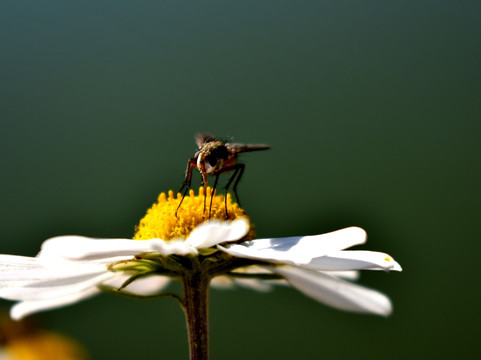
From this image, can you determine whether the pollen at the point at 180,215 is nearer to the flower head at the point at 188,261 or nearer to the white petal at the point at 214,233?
the flower head at the point at 188,261

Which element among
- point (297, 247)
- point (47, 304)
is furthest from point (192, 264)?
point (47, 304)

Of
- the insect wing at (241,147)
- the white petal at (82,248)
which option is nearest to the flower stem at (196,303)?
the white petal at (82,248)

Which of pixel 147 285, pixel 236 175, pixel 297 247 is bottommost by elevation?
pixel 147 285

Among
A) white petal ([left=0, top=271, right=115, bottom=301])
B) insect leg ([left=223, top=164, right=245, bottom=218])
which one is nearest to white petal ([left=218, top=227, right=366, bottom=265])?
insect leg ([left=223, top=164, right=245, bottom=218])

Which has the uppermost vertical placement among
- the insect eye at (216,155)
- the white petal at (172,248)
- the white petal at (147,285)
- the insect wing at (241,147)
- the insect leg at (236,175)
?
the insect wing at (241,147)

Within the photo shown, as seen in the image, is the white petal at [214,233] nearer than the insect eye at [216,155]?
Yes

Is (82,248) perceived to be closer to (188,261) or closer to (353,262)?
(188,261)

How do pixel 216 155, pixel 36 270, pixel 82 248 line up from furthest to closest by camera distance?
pixel 216 155 < pixel 36 270 < pixel 82 248

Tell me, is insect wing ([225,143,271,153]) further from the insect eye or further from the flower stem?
the flower stem
